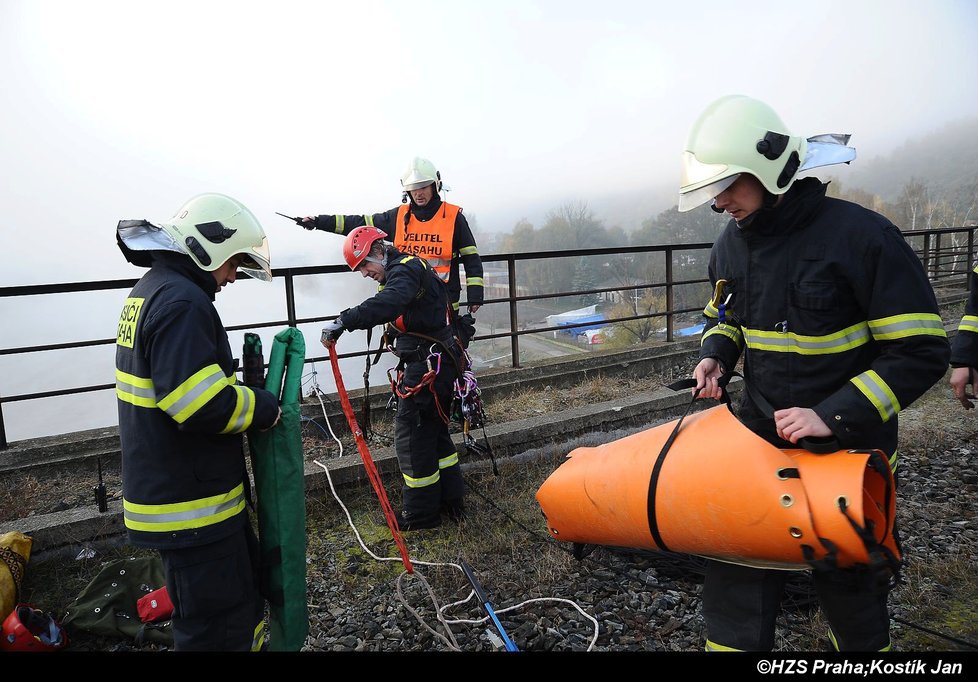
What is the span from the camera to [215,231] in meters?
2.06

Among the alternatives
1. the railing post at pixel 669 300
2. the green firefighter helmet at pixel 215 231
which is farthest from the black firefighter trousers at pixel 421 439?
the railing post at pixel 669 300

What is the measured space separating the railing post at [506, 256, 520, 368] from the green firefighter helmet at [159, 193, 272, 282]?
390cm

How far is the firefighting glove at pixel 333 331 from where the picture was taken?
3.09 metres

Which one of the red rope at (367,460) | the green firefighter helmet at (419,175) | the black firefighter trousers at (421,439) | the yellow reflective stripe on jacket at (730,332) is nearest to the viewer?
the yellow reflective stripe on jacket at (730,332)

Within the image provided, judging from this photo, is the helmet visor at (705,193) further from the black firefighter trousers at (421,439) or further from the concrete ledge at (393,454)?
the concrete ledge at (393,454)

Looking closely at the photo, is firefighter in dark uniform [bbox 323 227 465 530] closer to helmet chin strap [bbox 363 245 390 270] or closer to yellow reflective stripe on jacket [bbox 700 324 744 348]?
helmet chin strap [bbox 363 245 390 270]

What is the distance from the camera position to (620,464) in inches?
91.1

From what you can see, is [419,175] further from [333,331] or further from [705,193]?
[705,193]

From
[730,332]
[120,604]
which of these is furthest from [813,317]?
[120,604]

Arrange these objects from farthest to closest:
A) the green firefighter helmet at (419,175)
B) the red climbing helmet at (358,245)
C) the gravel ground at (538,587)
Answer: the green firefighter helmet at (419,175) → the red climbing helmet at (358,245) → the gravel ground at (538,587)

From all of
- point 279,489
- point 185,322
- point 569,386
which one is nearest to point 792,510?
point 279,489

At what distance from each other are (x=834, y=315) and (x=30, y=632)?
133 inches

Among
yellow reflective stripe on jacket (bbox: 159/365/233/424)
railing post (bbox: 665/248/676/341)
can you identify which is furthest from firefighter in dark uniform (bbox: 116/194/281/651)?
railing post (bbox: 665/248/676/341)

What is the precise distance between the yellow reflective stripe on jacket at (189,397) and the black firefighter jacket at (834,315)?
5.92 ft
